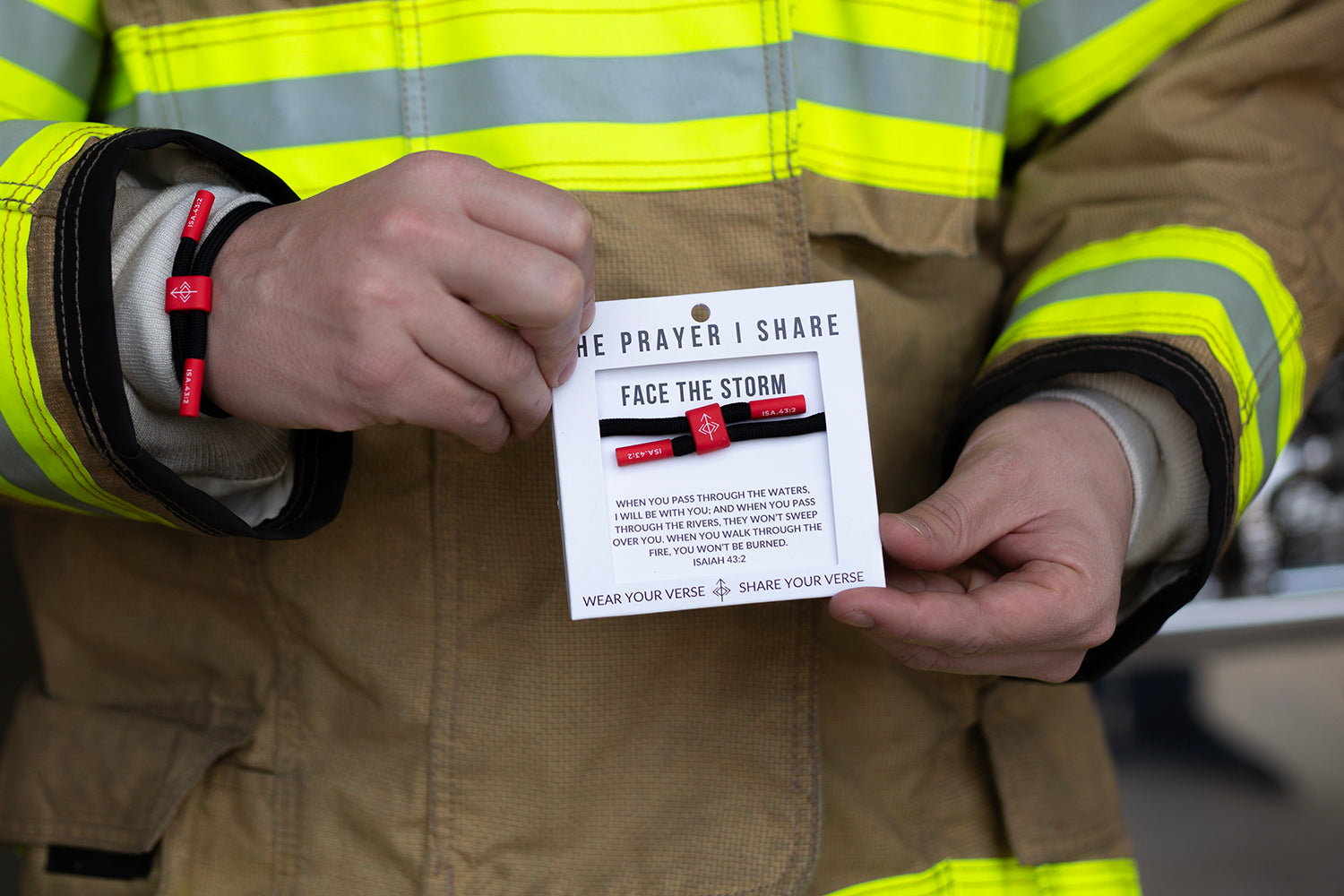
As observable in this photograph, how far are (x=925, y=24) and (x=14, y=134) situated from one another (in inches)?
28.0

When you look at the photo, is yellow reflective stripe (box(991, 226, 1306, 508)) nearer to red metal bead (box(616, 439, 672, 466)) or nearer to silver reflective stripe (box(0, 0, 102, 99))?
red metal bead (box(616, 439, 672, 466))

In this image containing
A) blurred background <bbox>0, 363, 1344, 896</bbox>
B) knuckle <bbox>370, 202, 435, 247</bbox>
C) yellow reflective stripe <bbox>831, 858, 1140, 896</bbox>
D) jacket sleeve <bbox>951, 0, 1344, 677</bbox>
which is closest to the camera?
knuckle <bbox>370, 202, 435, 247</bbox>

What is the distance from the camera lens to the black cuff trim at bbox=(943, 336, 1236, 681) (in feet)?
2.28

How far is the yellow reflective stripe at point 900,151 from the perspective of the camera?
76 cm

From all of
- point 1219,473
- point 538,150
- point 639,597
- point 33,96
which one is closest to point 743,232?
point 538,150

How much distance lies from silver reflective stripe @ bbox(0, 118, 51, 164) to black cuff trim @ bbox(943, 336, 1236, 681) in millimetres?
720

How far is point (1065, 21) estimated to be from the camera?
86 centimetres

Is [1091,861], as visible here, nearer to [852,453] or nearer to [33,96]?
[852,453]

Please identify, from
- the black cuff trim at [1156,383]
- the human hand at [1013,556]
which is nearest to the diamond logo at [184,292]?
the human hand at [1013,556]

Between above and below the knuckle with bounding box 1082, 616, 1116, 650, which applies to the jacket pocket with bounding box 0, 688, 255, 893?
below

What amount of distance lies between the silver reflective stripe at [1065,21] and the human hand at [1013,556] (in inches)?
15.0

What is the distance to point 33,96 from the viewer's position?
0.70 metres

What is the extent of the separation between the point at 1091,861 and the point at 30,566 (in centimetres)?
108

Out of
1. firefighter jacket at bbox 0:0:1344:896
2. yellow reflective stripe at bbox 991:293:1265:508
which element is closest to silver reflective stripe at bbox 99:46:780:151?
firefighter jacket at bbox 0:0:1344:896
